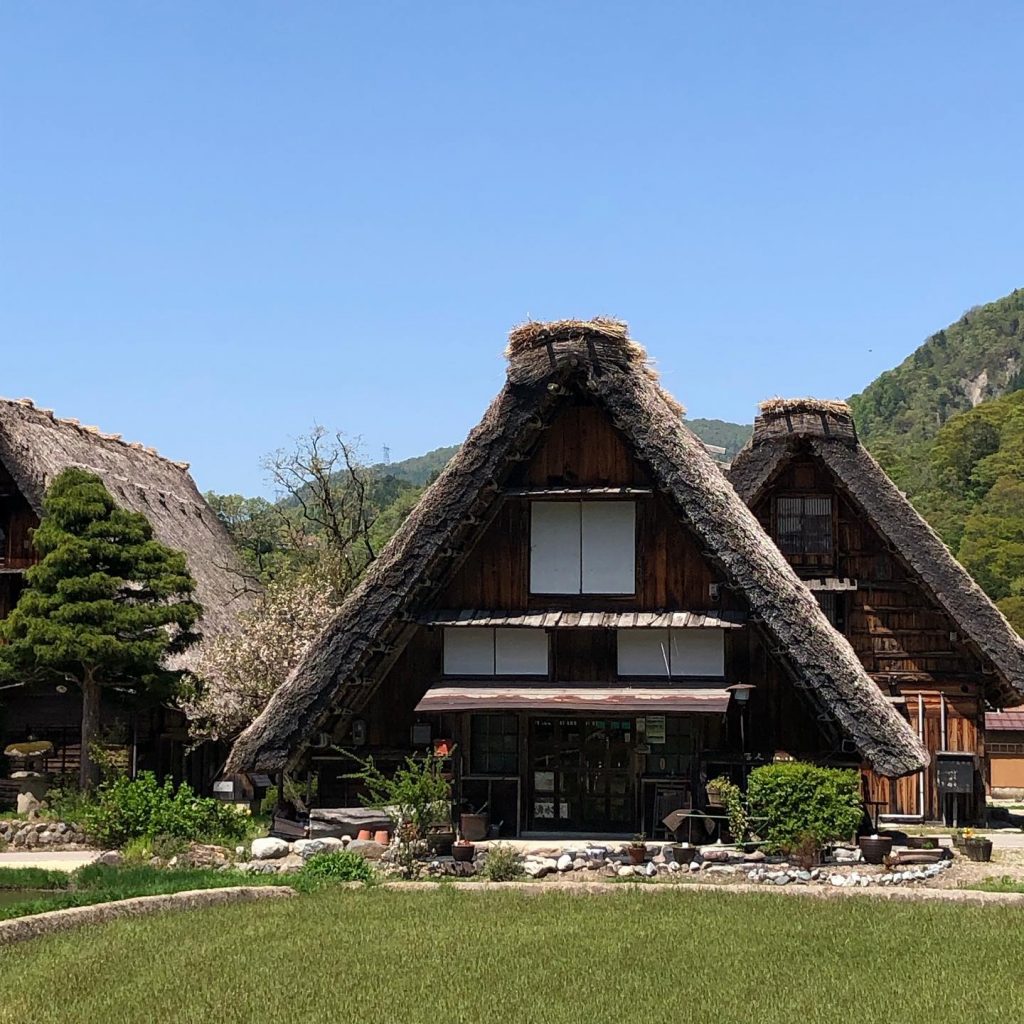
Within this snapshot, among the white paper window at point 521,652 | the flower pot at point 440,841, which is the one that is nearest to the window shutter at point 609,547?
the white paper window at point 521,652

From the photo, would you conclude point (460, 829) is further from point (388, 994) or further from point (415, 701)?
point (388, 994)

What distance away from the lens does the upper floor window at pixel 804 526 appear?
2739cm

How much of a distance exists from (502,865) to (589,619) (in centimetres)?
496

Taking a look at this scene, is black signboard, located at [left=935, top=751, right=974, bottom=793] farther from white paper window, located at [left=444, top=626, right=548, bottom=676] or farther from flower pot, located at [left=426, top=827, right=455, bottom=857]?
flower pot, located at [left=426, top=827, right=455, bottom=857]

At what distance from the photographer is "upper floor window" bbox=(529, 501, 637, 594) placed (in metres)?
22.2

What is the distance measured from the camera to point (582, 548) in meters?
22.3

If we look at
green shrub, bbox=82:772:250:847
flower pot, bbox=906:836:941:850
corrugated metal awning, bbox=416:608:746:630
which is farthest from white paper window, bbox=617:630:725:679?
green shrub, bbox=82:772:250:847

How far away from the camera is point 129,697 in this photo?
26.1m

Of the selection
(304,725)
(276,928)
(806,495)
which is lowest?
(276,928)

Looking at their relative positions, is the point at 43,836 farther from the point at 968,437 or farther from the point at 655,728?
the point at 968,437

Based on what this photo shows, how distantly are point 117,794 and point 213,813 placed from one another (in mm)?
1375

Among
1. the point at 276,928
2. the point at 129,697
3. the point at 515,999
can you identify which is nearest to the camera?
the point at 515,999

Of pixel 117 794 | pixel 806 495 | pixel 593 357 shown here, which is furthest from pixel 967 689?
pixel 117 794

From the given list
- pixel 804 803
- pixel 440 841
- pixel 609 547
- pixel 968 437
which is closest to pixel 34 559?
pixel 609 547
